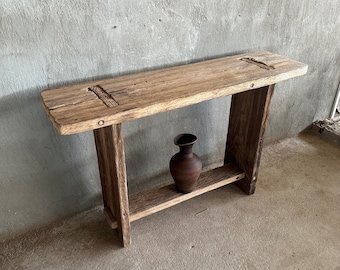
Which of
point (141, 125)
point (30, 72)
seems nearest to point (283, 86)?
point (141, 125)

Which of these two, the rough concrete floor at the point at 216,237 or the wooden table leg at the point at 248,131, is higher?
the wooden table leg at the point at 248,131

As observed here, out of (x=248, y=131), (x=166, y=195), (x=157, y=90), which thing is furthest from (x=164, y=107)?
(x=248, y=131)

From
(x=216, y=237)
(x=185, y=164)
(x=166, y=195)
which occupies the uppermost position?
(x=185, y=164)

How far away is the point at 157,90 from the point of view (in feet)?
4.33

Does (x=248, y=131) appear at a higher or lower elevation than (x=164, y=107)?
lower

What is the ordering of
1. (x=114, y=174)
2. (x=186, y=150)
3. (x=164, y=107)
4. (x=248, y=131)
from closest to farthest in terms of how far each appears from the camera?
(x=164, y=107) < (x=114, y=174) < (x=186, y=150) < (x=248, y=131)

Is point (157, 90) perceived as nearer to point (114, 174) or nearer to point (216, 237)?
point (114, 174)

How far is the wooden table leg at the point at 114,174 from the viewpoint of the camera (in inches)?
52.2

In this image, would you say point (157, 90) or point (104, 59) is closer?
point (157, 90)

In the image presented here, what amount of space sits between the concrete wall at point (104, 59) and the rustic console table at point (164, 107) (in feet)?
0.38

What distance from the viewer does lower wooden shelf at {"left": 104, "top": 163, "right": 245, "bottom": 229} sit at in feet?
5.37

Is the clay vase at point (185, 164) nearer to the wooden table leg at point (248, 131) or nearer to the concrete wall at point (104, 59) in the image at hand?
the concrete wall at point (104, 59)

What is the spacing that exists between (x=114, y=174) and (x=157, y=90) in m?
0.42

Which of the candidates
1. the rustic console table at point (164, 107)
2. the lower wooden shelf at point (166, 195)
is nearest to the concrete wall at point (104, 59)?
the rustic console table at point (164, 107)
